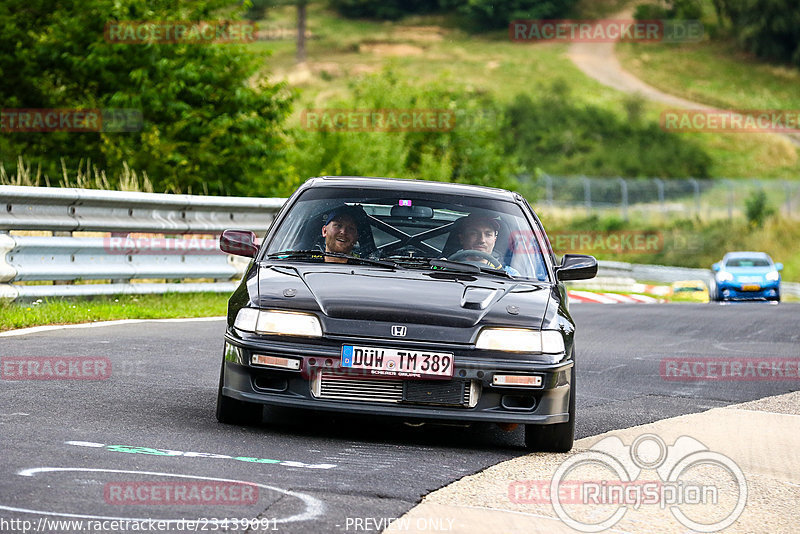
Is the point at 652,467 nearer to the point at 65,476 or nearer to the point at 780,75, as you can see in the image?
the point at 65,476

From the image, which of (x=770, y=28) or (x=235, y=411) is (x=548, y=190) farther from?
(x=770, y=28)

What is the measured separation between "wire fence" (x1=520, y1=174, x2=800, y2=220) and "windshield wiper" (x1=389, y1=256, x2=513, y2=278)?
46980 mm

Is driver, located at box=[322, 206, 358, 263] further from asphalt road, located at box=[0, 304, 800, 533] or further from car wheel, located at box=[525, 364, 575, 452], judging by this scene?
car wheel, located at box=[525, 364, 575, 452]

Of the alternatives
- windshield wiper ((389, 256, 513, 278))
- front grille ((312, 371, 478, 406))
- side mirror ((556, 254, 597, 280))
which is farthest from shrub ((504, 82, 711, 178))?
front grille ((312, 371, 478, 406))

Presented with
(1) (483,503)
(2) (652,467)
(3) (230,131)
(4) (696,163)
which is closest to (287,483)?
(1) (483,503)

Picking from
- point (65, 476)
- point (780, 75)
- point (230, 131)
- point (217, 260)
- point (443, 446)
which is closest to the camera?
point (65, 476)

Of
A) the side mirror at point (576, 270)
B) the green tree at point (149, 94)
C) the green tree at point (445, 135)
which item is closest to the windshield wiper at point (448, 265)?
the side mirror at point (576, 270)

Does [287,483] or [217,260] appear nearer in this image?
[287,483]

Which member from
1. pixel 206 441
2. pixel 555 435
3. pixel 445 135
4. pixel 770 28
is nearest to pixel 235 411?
pixel 206 441

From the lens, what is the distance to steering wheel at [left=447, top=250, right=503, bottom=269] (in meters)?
7.55

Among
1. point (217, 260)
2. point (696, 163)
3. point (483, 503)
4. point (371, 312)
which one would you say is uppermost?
point (371, 312)

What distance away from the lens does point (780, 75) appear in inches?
4218

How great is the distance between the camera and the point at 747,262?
31531 mm

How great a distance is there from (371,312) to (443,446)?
81cm
